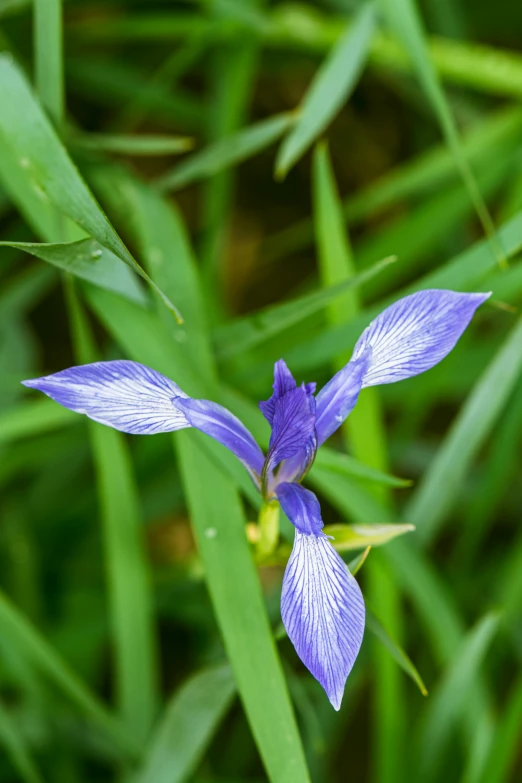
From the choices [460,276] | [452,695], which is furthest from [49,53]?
[452,695]

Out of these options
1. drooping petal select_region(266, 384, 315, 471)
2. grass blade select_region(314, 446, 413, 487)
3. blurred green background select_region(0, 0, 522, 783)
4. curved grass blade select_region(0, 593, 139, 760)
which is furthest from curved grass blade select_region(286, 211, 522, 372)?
curved grass blade select_region(0, 593, 139, 760)

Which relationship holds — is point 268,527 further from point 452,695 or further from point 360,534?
point 452,695

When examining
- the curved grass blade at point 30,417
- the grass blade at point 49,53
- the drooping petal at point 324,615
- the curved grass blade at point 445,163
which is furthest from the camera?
the curved grass blade at point 445,163

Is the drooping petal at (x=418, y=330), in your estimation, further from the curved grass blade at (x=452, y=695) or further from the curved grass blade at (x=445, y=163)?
the curved grass blade at (x=445, y=163)

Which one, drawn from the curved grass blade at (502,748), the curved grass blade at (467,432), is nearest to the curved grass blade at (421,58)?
the curved grass blade at (467,432)

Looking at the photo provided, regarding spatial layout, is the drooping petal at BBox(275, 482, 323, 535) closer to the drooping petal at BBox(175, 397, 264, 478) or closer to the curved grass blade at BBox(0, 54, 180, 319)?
the drooping petal at BBox(175, 397, 264, 478)

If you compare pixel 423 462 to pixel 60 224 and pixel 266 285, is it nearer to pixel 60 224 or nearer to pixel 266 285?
pixel 266 285
